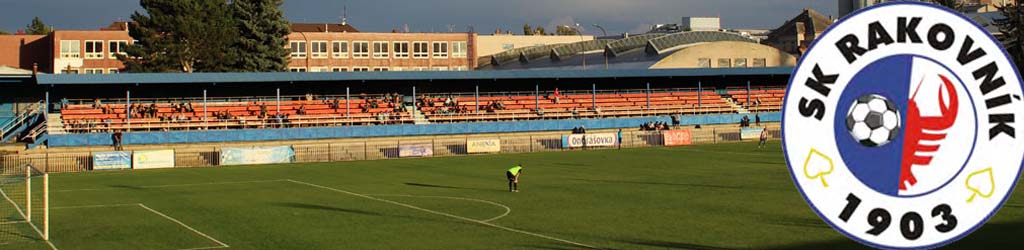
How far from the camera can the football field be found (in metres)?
22.7

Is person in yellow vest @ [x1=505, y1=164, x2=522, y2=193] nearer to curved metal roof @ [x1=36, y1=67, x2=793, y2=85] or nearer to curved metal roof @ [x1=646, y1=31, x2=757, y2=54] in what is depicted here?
curved metal roof @ [x1=36, y1=67, x2=793, y2=85]

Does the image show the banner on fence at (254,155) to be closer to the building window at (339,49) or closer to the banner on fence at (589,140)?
the banner on fence at (589,140)

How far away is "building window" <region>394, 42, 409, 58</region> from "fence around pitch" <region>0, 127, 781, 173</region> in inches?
1793

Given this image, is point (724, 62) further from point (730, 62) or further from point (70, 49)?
point (70, 49)

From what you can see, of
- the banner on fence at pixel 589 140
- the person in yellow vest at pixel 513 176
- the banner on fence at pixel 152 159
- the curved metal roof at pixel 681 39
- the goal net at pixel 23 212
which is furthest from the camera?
the curved metal roof at pixel 681 39

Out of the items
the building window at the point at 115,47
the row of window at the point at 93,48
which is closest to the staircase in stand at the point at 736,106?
the row of window at the point at 93,48

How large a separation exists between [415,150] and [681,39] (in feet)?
184

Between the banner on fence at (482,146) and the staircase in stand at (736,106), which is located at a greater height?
the staircase in stand at (736,106)

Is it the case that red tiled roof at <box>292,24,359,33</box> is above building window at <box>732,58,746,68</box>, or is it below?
above

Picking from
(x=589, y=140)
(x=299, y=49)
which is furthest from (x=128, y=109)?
(x=299, y=49)

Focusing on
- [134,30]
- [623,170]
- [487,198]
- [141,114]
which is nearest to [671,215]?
[487,198]

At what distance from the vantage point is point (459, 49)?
11706cm

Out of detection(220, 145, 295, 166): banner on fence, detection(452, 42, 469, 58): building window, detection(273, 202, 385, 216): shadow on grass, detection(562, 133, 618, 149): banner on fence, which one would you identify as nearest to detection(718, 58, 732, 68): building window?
detection(452, 42, 469, 58): building window

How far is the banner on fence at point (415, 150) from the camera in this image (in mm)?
62312
